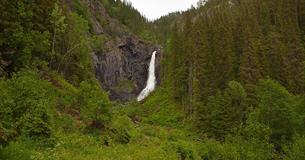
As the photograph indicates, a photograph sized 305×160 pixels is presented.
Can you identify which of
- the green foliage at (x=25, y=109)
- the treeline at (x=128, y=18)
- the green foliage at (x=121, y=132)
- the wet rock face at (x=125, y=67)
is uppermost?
the treeline at (x=128, y=18)

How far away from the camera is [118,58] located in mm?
113562

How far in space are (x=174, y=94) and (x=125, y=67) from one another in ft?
155

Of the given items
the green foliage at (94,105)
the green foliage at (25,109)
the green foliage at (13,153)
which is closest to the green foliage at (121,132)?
the green foliage at (94,105)

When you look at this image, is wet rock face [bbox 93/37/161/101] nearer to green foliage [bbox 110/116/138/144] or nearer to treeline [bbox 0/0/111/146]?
treeline [bbox 0/0/111/146]

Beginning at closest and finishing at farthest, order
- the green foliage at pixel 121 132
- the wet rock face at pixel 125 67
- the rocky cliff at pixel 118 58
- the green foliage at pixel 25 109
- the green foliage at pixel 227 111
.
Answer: the green foliage at pixel 25 109 < the green foliage at pixel 121 132 < the green foliage at pixel 227 111 < the wet rock face at pixel 125 67 < the rocky cliff at pixel 118 58

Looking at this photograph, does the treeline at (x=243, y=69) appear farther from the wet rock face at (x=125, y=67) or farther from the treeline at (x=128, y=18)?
the treeline at (x=128, y=18)

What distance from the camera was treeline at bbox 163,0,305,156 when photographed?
129 feet

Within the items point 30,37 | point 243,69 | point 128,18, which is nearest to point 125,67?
point 128,18

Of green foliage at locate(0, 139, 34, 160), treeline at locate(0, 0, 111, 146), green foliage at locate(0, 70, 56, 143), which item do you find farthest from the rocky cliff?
green foliage at locate(0, 139, 34, 160)

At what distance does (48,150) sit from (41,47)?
17.8m

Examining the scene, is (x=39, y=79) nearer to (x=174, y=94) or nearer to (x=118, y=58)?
(x=174, y=94)

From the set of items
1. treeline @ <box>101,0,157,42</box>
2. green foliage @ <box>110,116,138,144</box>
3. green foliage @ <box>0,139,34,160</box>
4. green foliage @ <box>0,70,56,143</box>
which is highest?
treeline @ <box>101,0,157,42</box>

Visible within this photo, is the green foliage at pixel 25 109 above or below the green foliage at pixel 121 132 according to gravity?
above

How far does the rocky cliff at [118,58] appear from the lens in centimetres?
10500
